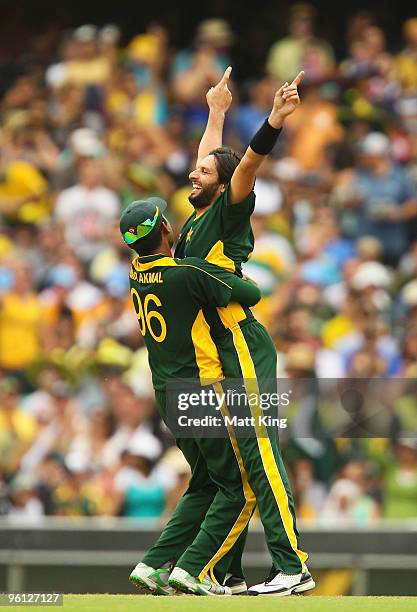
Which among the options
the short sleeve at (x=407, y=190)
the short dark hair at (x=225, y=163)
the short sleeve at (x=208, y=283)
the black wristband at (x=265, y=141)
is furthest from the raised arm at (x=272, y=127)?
the short sleeve at (x=407, y=190)

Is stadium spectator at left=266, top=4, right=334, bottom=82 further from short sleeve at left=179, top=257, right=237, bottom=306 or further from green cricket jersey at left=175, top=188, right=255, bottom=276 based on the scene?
short sleeve at left=179, top=257, right=237, bottom=306

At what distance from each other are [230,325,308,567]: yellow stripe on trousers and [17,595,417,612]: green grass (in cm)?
34

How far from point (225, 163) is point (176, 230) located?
23.3 feet

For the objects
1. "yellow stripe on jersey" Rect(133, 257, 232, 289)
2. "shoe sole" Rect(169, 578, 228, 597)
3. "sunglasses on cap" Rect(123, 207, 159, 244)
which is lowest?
"shoe sole" Rect(169, 578, 228, 597)

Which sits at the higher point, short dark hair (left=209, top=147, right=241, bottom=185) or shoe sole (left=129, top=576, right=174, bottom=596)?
short dark hair (left=209, top=147, right=241, bottom=185)

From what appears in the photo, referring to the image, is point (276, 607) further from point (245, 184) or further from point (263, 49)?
point (263, 49)

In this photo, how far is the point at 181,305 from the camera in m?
7.24

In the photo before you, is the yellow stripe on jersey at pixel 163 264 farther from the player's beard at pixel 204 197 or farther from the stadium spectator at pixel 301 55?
the stadium spectator at pixel 301 55

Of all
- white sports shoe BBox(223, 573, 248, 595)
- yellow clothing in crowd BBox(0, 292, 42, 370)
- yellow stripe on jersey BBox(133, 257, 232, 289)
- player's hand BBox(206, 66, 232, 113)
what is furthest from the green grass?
yellow clothing in crowd BBox(0, 292, 42, 370)

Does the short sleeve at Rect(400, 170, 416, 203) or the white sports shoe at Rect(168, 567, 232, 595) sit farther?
the short sleeve at Rect(400, 170, 416, 203)

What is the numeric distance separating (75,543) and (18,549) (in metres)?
0.42

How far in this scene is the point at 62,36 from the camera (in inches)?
720

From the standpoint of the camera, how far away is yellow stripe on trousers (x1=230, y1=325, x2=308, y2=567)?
7.15 metres

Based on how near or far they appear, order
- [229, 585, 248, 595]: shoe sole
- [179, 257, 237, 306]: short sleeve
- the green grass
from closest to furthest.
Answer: the green grass, [179, 257, 237, 306]: short sleeve, [229, 585, 248, 595]: shoe sole
